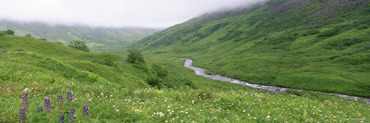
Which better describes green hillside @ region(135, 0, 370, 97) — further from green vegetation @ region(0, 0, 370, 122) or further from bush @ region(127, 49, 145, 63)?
bush @ region(127, 49, 145, 63)

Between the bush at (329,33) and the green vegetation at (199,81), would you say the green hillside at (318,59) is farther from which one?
the green vegetation at (199,81)

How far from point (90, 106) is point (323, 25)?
646ft

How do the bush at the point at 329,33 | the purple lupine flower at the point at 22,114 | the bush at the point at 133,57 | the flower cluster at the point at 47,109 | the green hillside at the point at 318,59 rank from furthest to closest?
the bush at the point at 329,33 → the green hillside at the point at 318,59 → the bush at the point at 133,57 → the flower cluster at the point at 47,109 → the purple lupine flower at the point at 22,114

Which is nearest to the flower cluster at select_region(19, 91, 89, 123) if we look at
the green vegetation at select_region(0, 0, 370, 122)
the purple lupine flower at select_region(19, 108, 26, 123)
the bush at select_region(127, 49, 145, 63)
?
the purple lupine flower at select_region(19, 108, 26, 123)

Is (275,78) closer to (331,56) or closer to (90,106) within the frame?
(331,56)

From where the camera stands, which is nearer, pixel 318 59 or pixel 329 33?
pixel 318 59

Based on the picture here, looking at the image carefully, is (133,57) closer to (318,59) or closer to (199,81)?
(199,81)

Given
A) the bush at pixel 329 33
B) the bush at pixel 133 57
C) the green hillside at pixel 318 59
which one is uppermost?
the bush at pixel 133 57

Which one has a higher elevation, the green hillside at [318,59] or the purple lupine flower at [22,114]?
the purple lupine flower at [22,114]

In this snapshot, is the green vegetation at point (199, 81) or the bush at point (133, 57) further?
the bush at point (133, 57)

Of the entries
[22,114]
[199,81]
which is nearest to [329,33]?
[199,81]

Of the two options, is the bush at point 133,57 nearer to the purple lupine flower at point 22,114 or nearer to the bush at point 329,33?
the purple lupine flower at point 22,114

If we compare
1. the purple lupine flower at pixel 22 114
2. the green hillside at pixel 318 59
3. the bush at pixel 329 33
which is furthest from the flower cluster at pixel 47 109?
the bush at pixel 329 33

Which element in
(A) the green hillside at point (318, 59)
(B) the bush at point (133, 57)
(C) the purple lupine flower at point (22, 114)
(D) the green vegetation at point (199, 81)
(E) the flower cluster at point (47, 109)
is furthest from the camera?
(A) the green hillside at point (318, 59)
